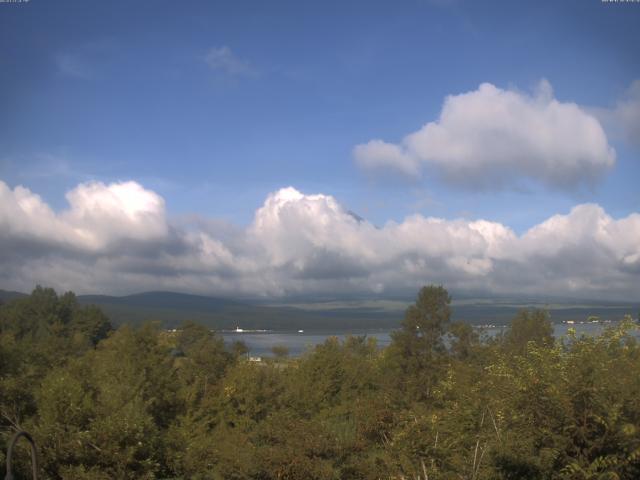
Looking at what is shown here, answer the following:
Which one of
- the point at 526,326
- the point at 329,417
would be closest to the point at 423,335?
the point at 526,326

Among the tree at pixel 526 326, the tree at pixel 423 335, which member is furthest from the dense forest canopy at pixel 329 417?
the tree at pixel 526 326

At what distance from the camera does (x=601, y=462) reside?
36.6ft

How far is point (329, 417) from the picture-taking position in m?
39.4

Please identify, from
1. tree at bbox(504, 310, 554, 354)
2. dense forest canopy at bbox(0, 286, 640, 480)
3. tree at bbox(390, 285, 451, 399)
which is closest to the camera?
dense forest canopy at bbox(0, 286, 640, 480)

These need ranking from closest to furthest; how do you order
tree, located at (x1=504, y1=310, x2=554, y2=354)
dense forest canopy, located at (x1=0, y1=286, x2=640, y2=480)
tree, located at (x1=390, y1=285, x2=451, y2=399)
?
dense forest canopy, located at (x1=0, y1=286, x2=640, y2=480)
tree, located at (x1=504, y1=310, x2=554, y2=354)
tree, located at (x1=390, y1=285, x2=451, y2=399)

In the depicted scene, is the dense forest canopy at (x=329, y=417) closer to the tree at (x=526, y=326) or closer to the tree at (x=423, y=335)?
the tree at (x=423, y=335)

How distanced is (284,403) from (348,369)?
10.4 meters

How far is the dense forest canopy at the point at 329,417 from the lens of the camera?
12.2 m

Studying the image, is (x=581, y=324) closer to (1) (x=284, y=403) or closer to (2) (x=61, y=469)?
(2) (x=61, y=469)

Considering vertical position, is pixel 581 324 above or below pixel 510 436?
above

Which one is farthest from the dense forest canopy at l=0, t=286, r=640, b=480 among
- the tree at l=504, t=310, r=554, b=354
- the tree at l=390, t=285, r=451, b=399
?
the tree at l=504, t=310, r=554, b=354

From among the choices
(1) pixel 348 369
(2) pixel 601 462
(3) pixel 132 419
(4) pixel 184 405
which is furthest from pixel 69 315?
(2) pixel 601 462

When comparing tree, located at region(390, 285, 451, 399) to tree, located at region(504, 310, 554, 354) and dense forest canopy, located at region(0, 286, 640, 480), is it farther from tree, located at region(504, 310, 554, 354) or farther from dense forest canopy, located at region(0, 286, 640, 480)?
tree, located at region(504, 310, 554, 354)

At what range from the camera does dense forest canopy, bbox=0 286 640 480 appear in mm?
12164
